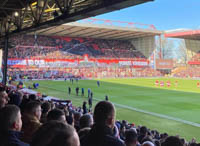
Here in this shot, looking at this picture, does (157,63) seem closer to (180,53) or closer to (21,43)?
(180,53)

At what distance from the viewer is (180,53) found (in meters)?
93.9

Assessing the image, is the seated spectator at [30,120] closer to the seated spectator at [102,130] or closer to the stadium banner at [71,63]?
the seated spectator at [102,130]

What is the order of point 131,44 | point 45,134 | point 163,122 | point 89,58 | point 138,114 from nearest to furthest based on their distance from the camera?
point 45,134
point 163,122
point 138,114
point 89,58
point 131,44

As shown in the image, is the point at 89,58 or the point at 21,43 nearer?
the point at 21,43

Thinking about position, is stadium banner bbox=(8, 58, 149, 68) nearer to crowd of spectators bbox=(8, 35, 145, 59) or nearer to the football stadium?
the football stadium

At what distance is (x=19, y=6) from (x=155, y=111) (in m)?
12.0

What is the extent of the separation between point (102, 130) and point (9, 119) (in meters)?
0.93

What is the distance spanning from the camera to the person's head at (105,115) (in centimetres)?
246

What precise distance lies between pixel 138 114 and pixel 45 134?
599 inches

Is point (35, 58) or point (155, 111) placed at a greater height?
point (35, 58)

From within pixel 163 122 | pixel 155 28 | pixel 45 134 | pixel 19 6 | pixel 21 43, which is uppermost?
pixel 155 28

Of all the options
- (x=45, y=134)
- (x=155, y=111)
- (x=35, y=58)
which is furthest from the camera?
(x=35, y=58)

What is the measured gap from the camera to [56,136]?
146cm

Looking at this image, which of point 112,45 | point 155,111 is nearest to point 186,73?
point 112,45
